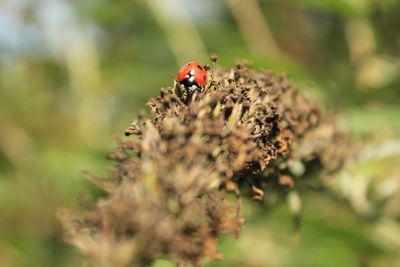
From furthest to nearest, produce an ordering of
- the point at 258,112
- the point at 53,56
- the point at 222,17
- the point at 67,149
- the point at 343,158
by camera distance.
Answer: the point at 222,17 → the point at 53,56 → the point at 67,149 → the point at 343,158 → the point at 258,112

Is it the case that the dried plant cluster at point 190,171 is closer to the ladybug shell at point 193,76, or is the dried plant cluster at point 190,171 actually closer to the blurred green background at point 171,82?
the ladybug shell at point 193,76

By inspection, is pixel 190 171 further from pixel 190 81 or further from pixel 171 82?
pixel 171 82

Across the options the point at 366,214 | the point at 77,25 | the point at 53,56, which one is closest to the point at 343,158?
the point at 366,214

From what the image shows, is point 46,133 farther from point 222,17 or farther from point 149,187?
point 149,187

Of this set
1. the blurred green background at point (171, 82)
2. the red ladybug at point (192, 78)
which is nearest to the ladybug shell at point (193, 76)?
the red ladybug at point (192, 78)

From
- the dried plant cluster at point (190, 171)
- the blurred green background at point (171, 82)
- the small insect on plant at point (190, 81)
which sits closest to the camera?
the dried plant cluster at point (190, 171)

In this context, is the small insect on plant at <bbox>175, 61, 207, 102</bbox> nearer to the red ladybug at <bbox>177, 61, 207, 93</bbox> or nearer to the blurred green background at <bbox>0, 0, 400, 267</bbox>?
the red ladybug at <bbox>177, 61, 207, 93</bbox>

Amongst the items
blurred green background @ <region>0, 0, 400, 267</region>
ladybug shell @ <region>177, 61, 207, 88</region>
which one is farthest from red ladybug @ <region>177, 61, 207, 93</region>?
blurred green background @ <region>0, 0, 400, 267</region>
